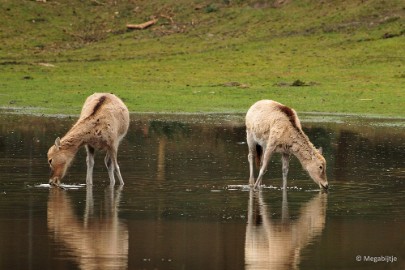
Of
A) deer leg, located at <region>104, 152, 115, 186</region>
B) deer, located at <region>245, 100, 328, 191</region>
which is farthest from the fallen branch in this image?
deer leg, located at <region>104, 152, 115, 186</region>

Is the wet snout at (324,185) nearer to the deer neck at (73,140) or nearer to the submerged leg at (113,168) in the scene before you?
the submerged leg at (113,168)

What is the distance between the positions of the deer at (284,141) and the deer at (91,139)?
2.23 m

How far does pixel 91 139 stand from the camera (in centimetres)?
1806

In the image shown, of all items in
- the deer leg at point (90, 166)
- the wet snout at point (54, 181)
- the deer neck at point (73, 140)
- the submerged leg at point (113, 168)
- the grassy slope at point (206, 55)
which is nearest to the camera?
the wet snout at point (54, 181)

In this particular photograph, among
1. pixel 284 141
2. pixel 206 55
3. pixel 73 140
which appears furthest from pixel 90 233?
pixel 206 55

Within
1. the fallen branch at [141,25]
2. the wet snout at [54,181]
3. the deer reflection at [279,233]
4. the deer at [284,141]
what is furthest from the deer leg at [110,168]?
the fallen branch at [141,25]

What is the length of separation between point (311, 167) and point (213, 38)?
123ft

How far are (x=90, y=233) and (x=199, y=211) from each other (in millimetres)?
2350

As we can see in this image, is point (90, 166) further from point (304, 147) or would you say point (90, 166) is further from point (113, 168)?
point (304, 147)

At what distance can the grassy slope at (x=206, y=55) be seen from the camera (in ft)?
128

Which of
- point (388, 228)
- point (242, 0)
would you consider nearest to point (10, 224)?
point (388, 228)

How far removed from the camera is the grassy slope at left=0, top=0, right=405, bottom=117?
128 feet

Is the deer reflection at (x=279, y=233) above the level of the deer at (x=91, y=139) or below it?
below

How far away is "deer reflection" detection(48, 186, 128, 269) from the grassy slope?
65.0ft
